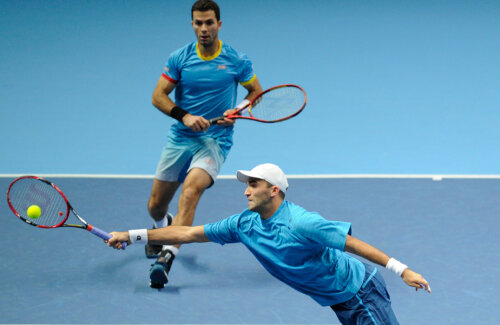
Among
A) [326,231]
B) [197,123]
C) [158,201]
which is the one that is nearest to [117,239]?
[326,231]

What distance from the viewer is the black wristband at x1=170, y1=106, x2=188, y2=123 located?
7.44 metres

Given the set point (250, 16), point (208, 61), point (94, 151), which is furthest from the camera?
point (250, 16)

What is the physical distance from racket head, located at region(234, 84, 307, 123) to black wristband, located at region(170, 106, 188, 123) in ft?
1.75

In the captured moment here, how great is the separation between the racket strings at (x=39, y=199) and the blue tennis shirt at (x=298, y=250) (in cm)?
122

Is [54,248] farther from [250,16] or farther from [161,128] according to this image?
[250,16]

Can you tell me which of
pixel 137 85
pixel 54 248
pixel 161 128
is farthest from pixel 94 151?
pixel 54 248

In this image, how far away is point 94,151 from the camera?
1083 centimetres

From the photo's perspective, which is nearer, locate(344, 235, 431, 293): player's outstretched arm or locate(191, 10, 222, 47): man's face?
locate(344, 235, 431, 293): player's outstretched arm

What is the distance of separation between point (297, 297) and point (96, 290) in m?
1.65

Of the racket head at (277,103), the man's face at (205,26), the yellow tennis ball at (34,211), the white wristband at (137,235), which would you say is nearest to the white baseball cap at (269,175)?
the white wristband at (137,235)

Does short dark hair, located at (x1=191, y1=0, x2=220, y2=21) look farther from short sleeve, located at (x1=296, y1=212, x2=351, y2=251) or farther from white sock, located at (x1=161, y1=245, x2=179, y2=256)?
short sleeve, located at (x1=296, y1=212, x2=351, y2=251)

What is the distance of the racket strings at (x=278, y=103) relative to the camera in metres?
7.61

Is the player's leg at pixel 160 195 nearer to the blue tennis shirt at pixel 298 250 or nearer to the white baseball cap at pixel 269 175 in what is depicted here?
the blue tennis shirt at pixel 298 250

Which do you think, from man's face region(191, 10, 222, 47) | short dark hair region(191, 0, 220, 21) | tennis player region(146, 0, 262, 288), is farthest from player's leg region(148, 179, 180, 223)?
short dark hair region(191, 0, 220, 21)
